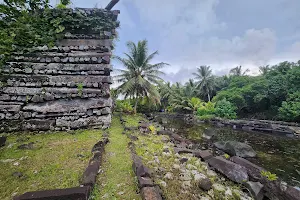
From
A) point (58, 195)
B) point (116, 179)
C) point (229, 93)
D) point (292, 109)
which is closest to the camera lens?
point (58, 195)

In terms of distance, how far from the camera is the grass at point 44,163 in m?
2.11

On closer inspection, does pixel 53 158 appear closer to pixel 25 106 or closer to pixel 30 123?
pixel 30 123

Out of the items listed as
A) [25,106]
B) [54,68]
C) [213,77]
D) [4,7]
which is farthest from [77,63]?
[213,77]

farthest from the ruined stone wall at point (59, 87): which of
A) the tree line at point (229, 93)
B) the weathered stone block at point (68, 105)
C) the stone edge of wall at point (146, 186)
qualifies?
the tree line at point (229, 93)

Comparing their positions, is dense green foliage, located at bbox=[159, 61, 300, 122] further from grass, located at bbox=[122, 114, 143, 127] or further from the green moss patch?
the green moss patch

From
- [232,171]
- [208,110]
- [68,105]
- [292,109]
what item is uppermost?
[68,105]

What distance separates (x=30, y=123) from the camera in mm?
4668

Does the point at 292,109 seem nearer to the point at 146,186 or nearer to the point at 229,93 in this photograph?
the point at 229,93

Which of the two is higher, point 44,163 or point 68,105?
point 68,105

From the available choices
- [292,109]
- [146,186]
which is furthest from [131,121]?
[292,109]

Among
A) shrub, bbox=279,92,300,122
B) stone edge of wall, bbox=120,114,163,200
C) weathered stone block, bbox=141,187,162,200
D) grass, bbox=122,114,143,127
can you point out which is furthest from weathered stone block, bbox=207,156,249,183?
shrub, bbox=279,92,300,122

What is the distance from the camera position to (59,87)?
16.9 ft

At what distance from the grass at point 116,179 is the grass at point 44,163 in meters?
0.36

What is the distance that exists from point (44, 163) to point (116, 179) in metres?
1.37
